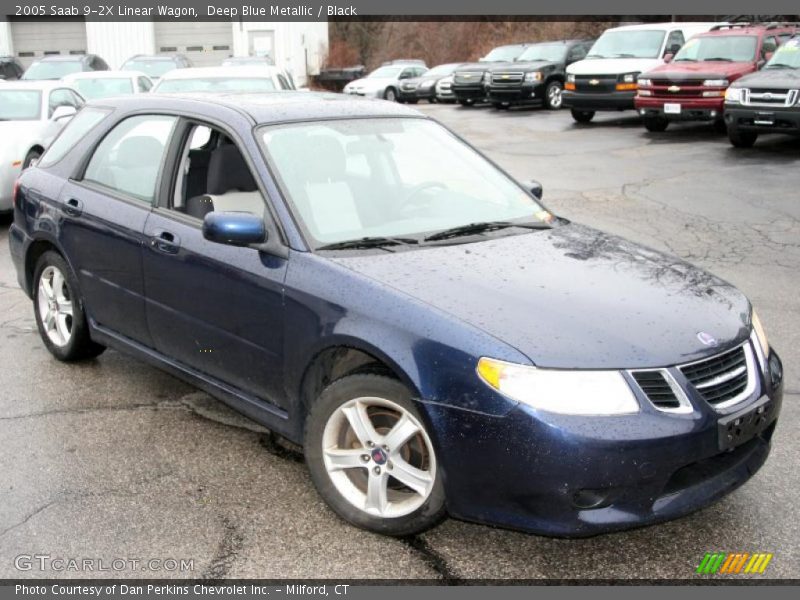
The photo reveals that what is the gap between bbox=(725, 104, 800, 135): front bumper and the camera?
1345cm

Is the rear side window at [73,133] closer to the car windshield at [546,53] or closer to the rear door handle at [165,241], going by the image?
the rear door handle at [165,241]

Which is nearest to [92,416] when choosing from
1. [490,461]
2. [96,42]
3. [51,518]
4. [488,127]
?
[51,518]

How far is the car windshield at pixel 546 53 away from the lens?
80.3 feet

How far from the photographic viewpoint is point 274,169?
13.5ft

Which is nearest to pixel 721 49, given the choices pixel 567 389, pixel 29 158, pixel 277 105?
pixel 29 158

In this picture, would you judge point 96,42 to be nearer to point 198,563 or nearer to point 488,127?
point 488,127

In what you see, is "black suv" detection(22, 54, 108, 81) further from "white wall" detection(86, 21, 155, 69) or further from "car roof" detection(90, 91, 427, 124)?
"white wall" detection(86, 21, 155, 69)

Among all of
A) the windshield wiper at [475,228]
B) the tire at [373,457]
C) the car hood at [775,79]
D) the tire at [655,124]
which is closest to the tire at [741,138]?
the car hood at [775,79]

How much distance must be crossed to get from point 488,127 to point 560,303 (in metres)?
17.9

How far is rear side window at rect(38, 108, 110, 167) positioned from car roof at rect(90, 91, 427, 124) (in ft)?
0.91

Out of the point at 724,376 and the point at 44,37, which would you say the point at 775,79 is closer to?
the point at 724,376

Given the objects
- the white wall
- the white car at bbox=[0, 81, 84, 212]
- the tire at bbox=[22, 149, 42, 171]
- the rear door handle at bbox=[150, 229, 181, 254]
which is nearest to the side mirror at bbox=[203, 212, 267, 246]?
the rear door handle at bbox=[150, 229, 181, 254]

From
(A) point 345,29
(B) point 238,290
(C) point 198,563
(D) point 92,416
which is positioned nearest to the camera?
(C) point 198,563

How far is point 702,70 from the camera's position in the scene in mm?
16219
